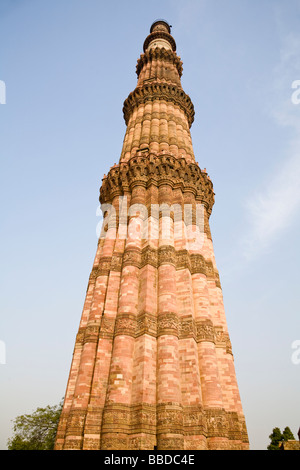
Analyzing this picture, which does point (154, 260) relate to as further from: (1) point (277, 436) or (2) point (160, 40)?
(1) point (277, 436)

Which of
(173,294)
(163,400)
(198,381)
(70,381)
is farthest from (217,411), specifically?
(70,381)

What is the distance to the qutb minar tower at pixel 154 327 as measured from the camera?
960 centimetres

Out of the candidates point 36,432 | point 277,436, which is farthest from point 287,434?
point 36,432

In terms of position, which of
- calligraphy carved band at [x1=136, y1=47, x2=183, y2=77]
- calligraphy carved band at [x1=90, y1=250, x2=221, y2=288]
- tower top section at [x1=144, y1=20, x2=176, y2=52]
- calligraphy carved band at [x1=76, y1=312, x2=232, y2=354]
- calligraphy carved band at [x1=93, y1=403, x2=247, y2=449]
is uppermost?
tower top section at [x1=144, y1=20, x2=176, y2=52]

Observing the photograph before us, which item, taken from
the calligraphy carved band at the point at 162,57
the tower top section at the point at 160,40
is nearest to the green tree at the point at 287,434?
the calligraphy carved band at the point at 162,57

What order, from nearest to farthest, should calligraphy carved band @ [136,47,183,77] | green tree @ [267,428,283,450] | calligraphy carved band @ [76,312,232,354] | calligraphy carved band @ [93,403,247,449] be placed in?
calligraphy carved band @ [93,403,247,449] < calligraphy carved band @ [76,312,232,354] < calligraphy carved band @ [136,47,183,77] < green tree @ [267,428,283,450]

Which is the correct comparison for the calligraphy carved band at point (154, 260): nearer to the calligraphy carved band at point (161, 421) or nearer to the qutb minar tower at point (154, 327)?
the qutb minar tower at point (154, 327)

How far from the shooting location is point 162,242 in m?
14.0

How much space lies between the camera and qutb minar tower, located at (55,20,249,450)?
378 inches

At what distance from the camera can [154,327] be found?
37.8 feet

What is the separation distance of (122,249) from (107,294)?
246 centimetres

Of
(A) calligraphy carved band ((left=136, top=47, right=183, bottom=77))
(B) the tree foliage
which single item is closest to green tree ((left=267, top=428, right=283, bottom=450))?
(B) the tree foliage

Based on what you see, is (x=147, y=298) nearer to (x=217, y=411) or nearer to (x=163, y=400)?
(x=163, y=400)

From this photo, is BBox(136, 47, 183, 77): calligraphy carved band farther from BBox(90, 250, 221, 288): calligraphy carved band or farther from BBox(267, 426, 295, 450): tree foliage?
BBox(267, 426, 295, 450): tree foliage
